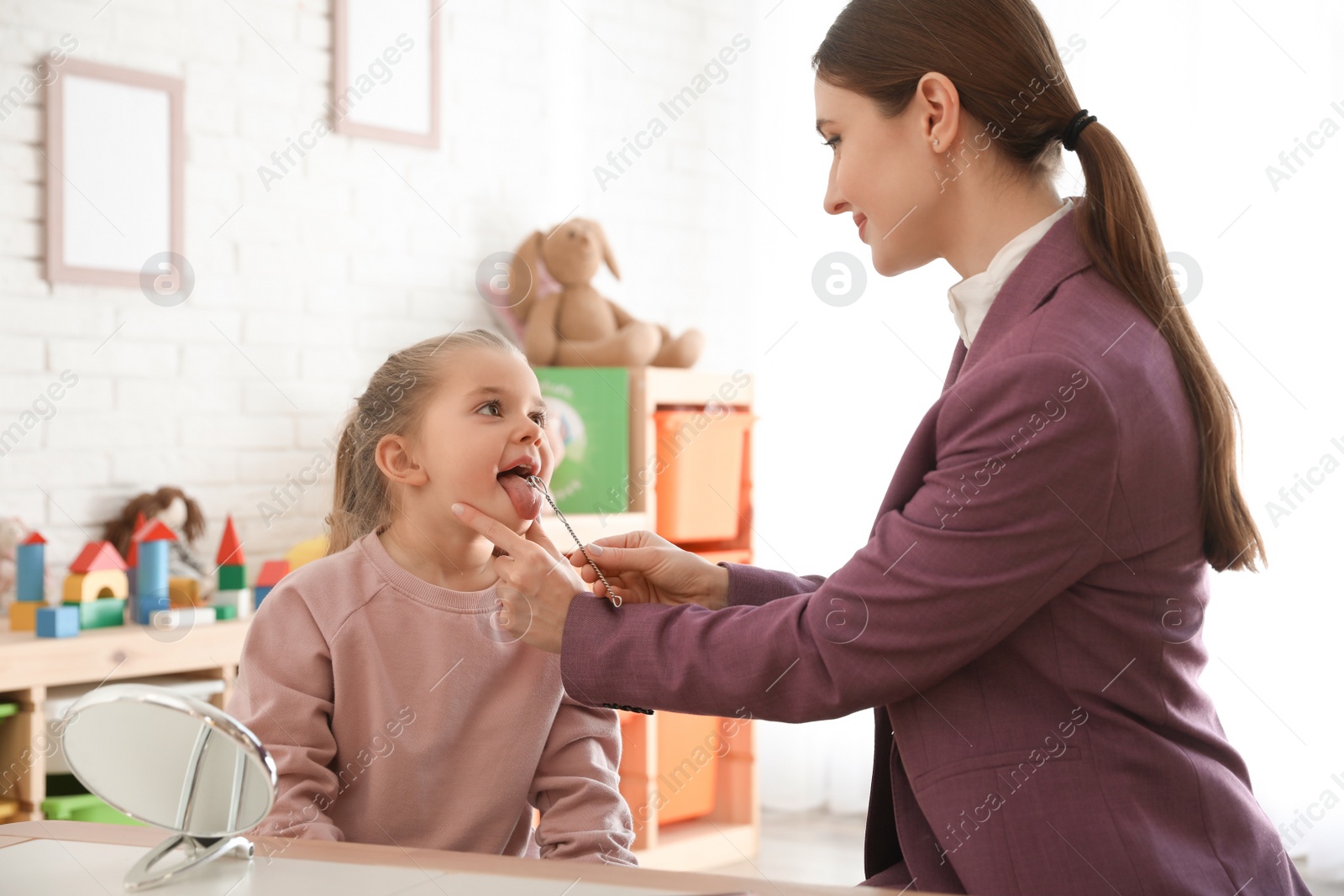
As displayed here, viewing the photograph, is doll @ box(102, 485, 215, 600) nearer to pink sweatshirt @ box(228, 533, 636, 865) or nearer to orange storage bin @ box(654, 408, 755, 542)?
orange storage bin @ box(654, 408, 755, 542)

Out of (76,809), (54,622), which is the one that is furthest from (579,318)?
(76,809)

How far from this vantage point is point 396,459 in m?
1.61

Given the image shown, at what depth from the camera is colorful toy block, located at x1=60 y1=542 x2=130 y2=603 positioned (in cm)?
245

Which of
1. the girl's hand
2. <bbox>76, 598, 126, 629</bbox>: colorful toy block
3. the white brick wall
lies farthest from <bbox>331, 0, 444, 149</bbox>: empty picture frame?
the girl's hand

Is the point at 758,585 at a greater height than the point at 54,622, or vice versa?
the point at 758,585

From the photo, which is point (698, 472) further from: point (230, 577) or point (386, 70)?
point (386, 70)

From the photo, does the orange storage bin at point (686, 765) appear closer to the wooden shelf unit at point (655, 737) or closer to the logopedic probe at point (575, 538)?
the wooden shelf unit at point (655, 737)

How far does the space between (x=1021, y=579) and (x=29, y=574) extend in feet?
6.66

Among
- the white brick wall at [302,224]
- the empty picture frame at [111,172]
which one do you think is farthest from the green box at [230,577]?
the empty picture frame at [111,172]

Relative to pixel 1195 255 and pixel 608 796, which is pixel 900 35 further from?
pixel 1195 255

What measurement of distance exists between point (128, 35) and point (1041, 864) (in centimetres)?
264

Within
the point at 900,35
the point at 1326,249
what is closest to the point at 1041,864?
the point at 900,35

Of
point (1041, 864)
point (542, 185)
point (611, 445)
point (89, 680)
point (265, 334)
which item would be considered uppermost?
point (542, 185)

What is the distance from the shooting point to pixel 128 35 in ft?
9.33
